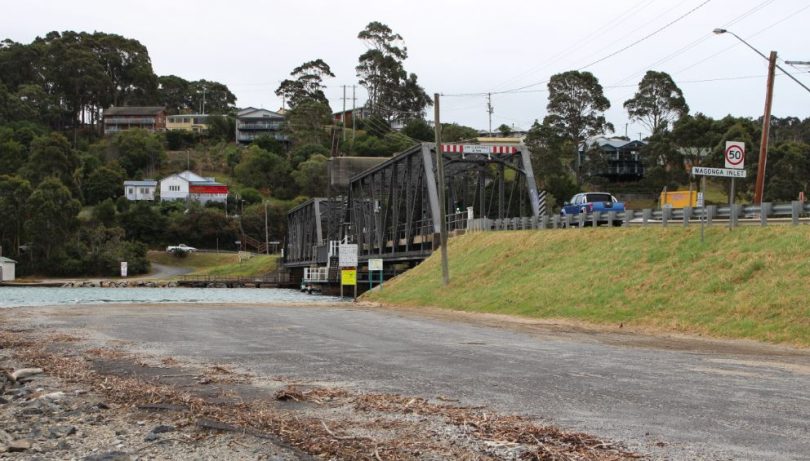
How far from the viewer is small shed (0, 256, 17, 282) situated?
11194 cm

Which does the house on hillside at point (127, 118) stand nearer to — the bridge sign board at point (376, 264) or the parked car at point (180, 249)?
the parked car at point (180, 249)

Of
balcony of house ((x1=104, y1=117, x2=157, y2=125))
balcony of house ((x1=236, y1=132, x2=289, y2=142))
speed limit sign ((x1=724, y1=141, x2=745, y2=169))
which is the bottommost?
speed limit sign ((x1=724, y1=141, x2=745, y2=169))

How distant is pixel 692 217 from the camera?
36281 mm

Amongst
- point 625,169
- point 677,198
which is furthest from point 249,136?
point 677,198

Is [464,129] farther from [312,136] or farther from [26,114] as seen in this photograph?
[26,114]

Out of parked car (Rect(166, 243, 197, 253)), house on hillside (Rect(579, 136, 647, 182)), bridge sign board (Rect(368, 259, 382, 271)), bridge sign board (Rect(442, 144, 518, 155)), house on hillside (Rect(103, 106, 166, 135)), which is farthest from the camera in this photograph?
house on hillside (Rect(103, 106, 166, 135))

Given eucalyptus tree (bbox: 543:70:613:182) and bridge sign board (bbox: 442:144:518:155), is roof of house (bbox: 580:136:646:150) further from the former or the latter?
bridge sign board (bbox: 442:144:518:155)

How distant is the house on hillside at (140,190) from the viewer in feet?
498

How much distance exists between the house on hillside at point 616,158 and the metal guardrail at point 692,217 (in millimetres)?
72848

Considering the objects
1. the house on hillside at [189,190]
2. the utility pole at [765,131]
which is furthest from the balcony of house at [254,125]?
the utility pole at [765,131]

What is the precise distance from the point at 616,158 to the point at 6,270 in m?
94.0

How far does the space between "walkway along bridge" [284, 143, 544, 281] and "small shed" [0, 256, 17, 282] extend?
51420 mm

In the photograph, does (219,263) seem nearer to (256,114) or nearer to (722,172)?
(256,114)

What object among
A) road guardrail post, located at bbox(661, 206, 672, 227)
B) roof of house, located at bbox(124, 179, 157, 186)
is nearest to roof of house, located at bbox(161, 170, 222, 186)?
roof of house, located at bbox(124, 179, 157, 186)
